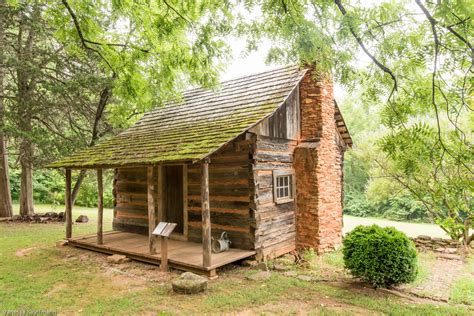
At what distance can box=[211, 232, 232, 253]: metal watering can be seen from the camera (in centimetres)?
861

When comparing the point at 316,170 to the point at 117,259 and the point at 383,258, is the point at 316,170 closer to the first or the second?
the point at 383,258

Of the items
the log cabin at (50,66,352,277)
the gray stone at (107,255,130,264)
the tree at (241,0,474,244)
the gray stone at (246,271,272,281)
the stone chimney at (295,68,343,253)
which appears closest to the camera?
the tree at (241,0,474,244)

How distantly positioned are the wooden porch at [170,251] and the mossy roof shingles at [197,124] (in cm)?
249

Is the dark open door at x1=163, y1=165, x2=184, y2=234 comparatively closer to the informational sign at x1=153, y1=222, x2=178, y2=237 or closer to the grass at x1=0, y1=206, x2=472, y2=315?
the grass at x1=0, y1=206, x2=472, y2=315

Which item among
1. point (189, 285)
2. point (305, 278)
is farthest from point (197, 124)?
point (305, 278)

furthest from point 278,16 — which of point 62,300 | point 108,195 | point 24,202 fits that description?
point 108,195

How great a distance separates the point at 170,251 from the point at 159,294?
2.39m

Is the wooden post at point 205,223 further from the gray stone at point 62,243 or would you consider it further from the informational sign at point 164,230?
the gray stone at point 62,243

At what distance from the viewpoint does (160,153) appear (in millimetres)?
8406

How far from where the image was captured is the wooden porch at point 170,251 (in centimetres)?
765

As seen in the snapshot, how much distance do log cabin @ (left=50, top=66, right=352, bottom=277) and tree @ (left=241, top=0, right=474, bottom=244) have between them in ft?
14.3

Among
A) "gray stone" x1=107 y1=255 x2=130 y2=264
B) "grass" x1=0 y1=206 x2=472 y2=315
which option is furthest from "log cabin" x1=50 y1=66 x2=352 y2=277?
"grass" x1=0 y1=206 x2=472 y2=315

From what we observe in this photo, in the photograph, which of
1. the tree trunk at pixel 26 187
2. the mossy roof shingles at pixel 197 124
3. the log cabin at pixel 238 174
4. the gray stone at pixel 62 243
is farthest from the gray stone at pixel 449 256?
the tree trunk at pixel 26 187

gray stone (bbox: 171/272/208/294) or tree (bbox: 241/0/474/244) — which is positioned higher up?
tree (bbox: 241/0/474/244)
